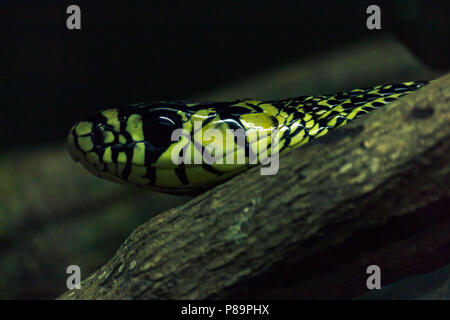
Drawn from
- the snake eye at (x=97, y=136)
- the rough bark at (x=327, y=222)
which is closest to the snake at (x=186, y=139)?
the snake eye at (x=97, y=136)

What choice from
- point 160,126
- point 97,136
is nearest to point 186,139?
point 160,126

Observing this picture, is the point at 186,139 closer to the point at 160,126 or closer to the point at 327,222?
the point at 160,126

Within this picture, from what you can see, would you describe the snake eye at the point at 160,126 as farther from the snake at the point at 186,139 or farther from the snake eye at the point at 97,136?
the snake eye at the point at 97,136

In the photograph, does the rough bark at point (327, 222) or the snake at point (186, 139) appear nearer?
the rough bark at point (327, 222)

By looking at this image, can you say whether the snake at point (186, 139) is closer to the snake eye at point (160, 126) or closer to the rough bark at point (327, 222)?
the snake eye at point (160, 126)

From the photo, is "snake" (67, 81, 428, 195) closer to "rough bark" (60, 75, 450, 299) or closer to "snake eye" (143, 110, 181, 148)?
"snake eye" (143, 110, 181, 148)

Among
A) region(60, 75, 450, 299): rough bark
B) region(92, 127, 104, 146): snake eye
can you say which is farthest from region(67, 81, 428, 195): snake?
region(60, 75, 450, 299): rough bark

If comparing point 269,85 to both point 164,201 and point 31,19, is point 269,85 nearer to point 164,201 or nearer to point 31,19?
point 164,201
